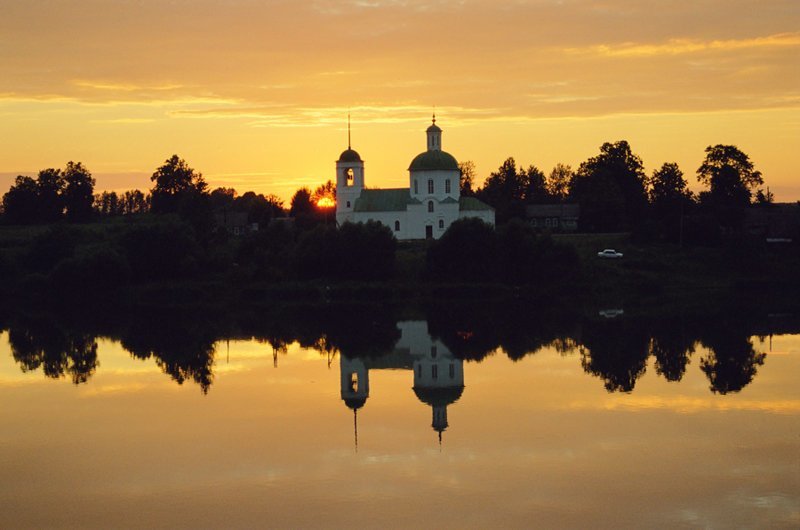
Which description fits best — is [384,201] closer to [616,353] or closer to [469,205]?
[469,205]

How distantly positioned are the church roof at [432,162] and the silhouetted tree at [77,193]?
3962 cm

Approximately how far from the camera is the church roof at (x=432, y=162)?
254ft

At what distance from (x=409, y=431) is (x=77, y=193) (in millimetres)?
85228

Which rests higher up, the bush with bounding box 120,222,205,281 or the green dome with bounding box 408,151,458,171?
the green dome with bounding box 408,151,458,171

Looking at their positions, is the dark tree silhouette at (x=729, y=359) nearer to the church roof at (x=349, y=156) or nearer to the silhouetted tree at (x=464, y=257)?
the silhouetted tree at (x=464, y=257)

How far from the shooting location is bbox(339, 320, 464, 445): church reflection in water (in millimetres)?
29016

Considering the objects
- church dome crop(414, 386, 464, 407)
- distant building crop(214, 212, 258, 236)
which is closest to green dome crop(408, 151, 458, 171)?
distant building crop(214, 212, 258, 236)

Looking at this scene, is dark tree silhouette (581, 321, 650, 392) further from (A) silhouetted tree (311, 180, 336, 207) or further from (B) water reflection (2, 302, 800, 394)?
(A) silhouetted tree (311, 180, 336, 207)

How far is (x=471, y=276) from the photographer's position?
64.4 m

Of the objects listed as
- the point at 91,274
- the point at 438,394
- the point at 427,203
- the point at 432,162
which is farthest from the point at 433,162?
the point at 438,394

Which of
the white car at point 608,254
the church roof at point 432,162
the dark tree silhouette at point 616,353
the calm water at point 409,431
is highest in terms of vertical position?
the church roof at point 432,162

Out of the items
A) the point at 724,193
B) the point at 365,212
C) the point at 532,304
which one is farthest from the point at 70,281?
the point at 724,193

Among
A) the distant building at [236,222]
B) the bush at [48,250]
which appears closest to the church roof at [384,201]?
the bush at [48,250]

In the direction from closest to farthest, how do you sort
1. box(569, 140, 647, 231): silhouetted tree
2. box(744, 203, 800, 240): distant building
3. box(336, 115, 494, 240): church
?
box(336, 115, 494, 240): church < box(744, 203, 800, 240): distant building < box(569, 140, 647, 231): silhouetted tree
